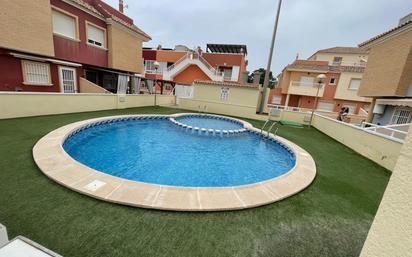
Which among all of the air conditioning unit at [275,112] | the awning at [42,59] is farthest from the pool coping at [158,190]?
the air conditioning unit at [275,112]

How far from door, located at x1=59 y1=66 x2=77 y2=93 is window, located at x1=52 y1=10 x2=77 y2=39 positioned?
2.47 meters

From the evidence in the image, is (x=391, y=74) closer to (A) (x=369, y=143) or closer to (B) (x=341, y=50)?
(A) (x=369, y=143)

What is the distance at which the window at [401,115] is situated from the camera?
1161 centimetres

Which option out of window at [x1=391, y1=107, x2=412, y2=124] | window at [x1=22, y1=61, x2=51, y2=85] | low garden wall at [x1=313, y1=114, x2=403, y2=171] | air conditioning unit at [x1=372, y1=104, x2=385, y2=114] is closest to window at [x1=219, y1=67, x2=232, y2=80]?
air conditioning unit at [x1=372, y1=104, x2=385, y2=114]

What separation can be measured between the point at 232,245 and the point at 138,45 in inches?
809

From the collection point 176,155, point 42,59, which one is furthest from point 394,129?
point 42,59

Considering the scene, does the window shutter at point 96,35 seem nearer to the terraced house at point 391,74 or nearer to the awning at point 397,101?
the terraced house at point 391,74

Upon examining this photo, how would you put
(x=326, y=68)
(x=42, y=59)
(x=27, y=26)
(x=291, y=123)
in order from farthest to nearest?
(x=326, y=68) → (x=291, y=123) → (x=42, y=59) → (x=27, y=26)

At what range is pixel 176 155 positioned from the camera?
26.5ft

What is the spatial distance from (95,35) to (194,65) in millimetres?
13882

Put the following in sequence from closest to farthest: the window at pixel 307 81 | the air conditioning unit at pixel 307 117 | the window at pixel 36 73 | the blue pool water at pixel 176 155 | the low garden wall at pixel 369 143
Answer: the blue pool water at pixel 176 155 → the low garden wall at pixel 369 143 → the window at pixel 36 73 → the air conditioning unit at pixel 307 117 → the window at pixel 307 81

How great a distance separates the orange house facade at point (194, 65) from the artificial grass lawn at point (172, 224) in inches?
904

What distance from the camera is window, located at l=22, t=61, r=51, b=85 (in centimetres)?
1125

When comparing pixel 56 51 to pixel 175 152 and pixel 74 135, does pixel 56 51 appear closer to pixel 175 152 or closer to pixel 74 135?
pixel 74 135
